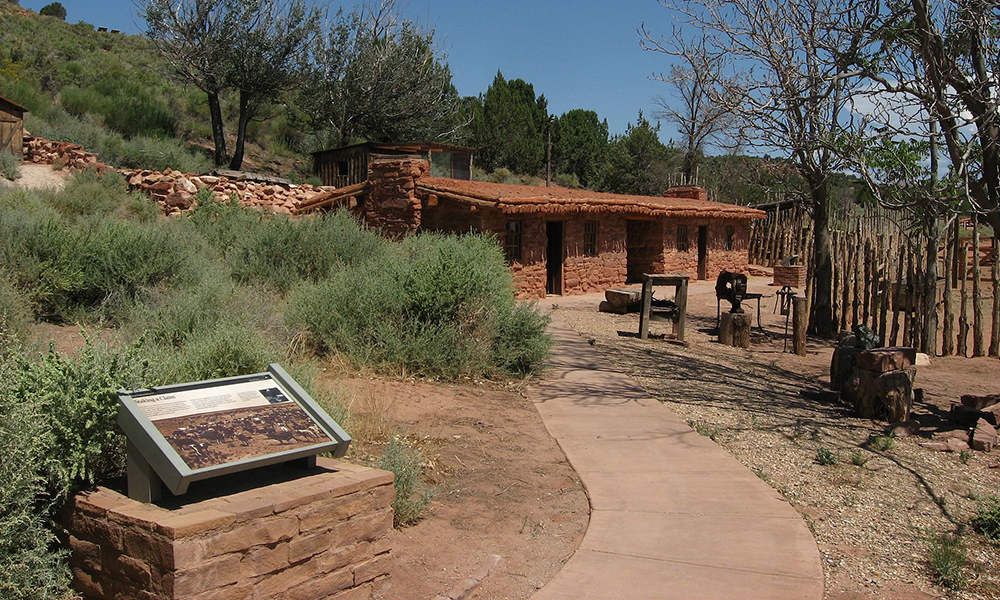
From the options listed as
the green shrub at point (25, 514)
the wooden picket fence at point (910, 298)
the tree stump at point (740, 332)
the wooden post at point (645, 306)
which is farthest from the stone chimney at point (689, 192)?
the green shrub at point (25, 514)

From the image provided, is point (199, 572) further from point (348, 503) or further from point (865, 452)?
point (865, 452)

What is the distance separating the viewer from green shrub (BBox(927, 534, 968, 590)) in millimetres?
4094

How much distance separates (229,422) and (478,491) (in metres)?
1.95

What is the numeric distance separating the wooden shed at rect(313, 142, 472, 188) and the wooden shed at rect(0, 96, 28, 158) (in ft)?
27.6

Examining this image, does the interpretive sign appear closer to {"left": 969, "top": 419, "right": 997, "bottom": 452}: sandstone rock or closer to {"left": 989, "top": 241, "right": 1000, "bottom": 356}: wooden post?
{"left": 969, "top": 419, "right": 997, "bottom": 452}: sandstone rock

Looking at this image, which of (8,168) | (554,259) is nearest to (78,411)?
(8,168)

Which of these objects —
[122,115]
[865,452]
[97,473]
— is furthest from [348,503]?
[122,115]

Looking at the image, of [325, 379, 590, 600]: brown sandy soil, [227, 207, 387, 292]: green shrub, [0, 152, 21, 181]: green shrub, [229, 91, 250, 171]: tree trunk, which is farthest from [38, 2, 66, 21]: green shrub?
[325, 379, 590, 600]: brown sandy soil

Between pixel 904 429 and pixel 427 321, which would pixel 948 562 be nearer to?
pixel 904 429

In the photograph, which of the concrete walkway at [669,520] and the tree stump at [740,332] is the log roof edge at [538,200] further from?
the concrete walkway at [669,520]

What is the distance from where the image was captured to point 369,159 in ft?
74.9

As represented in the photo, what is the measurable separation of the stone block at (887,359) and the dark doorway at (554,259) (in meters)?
10.6

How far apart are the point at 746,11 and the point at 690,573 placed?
22.8ft

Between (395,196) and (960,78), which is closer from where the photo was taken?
(960,78)
